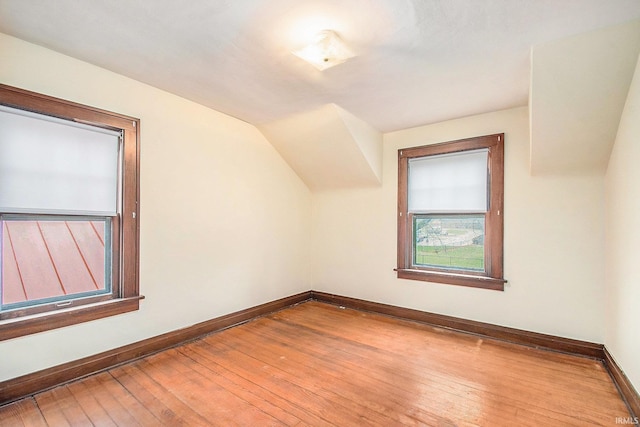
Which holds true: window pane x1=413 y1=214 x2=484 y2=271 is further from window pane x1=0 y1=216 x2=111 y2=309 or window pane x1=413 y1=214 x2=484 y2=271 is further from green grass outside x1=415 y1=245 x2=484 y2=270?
window pane x1=0 y1=216 x2=111 y2=309

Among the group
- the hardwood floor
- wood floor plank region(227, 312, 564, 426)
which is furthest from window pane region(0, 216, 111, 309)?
wood floor plank region(227, 312, 564, 426)

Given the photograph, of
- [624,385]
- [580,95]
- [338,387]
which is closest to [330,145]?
[580,95]

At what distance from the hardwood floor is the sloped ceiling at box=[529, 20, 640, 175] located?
1.82 m

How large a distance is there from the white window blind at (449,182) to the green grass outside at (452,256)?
1.49ft

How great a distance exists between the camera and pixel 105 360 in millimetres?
2400

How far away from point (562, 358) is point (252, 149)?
Answer: 380cm

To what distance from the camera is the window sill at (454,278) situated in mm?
3148

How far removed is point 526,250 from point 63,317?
13.4 feet

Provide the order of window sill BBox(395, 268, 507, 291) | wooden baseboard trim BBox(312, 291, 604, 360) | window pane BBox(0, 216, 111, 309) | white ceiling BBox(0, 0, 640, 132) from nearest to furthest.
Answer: white ceiling BBox(0, 0, 640, 132) < window pane BBox(0, 216, 111, 309) < wooden baseboard trim BBox(312, 291, 604, 360) < window sill BBox(395, 268, 507, 291)

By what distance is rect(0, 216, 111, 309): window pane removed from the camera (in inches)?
81.7

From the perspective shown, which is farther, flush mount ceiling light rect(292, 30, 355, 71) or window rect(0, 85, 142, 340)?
window rect(0, 85, 142, 340)

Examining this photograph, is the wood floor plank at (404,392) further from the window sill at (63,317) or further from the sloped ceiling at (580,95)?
the sloped ceiling at (580,95)

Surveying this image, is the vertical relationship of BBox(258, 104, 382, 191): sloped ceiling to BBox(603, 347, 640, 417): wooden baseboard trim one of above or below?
above

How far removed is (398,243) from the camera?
12.5 feet
